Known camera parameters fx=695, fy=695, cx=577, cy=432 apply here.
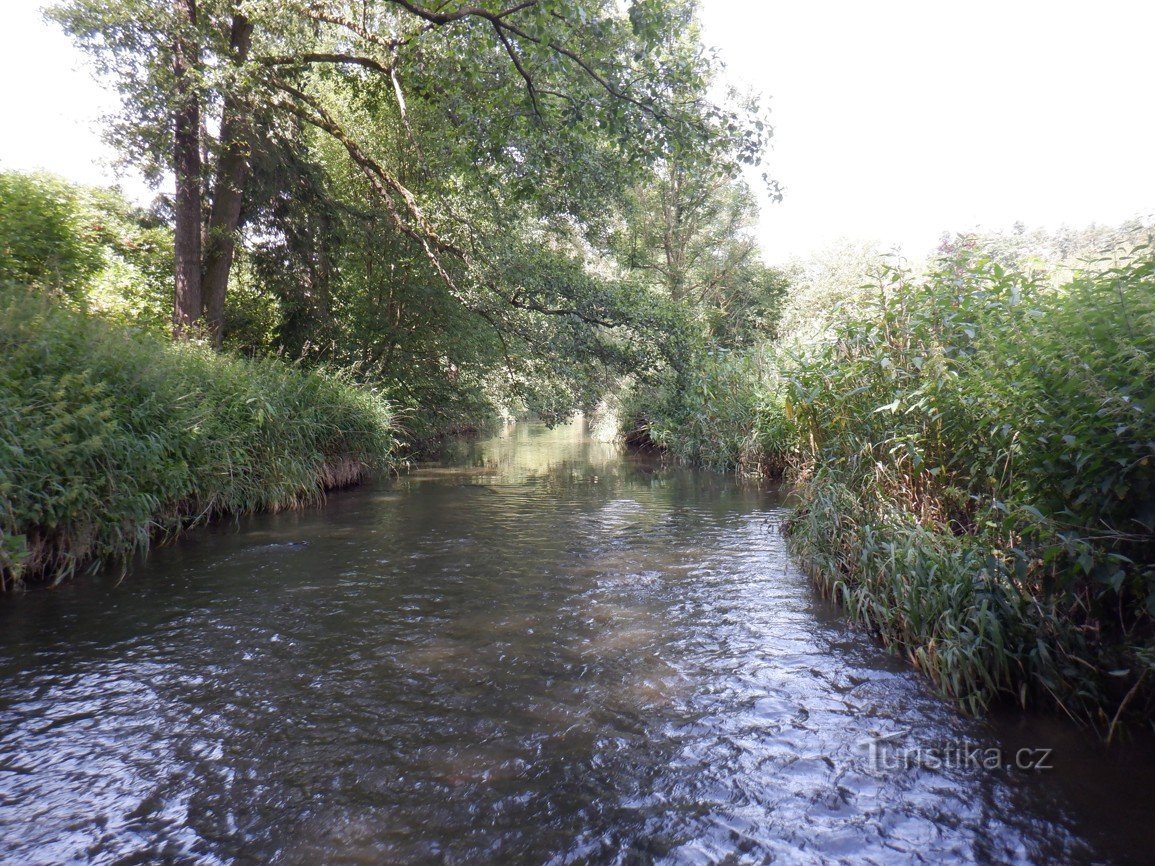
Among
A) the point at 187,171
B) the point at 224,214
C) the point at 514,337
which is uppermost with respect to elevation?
the point at 187,171

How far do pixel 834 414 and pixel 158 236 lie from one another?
16.4 metres

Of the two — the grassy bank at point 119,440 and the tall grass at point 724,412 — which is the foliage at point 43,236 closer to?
the grassy bank at point 119,440

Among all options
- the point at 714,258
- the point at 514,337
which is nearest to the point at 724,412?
the point at 514,337

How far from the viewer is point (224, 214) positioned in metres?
14.2

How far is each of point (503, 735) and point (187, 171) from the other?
42.5 ft

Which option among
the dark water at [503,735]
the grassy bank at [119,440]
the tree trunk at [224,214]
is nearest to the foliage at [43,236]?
the tree trunk at [224,214]

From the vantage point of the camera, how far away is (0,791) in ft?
11.0

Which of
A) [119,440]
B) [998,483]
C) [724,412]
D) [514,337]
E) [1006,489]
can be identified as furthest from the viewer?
[724,412]

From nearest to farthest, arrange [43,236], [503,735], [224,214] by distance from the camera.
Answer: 1. [503,735]
2. [43,236]
3. [224,214]

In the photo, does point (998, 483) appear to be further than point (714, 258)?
No

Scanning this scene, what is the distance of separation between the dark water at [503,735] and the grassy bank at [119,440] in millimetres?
614

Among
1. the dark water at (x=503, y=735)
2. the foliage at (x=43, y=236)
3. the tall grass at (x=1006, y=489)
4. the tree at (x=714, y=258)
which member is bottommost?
the dark water at (x=503, y=735)

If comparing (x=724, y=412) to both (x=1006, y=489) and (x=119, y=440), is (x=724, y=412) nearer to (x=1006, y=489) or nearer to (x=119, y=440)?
(x=1006, y=489)

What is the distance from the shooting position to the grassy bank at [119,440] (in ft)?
21.0
